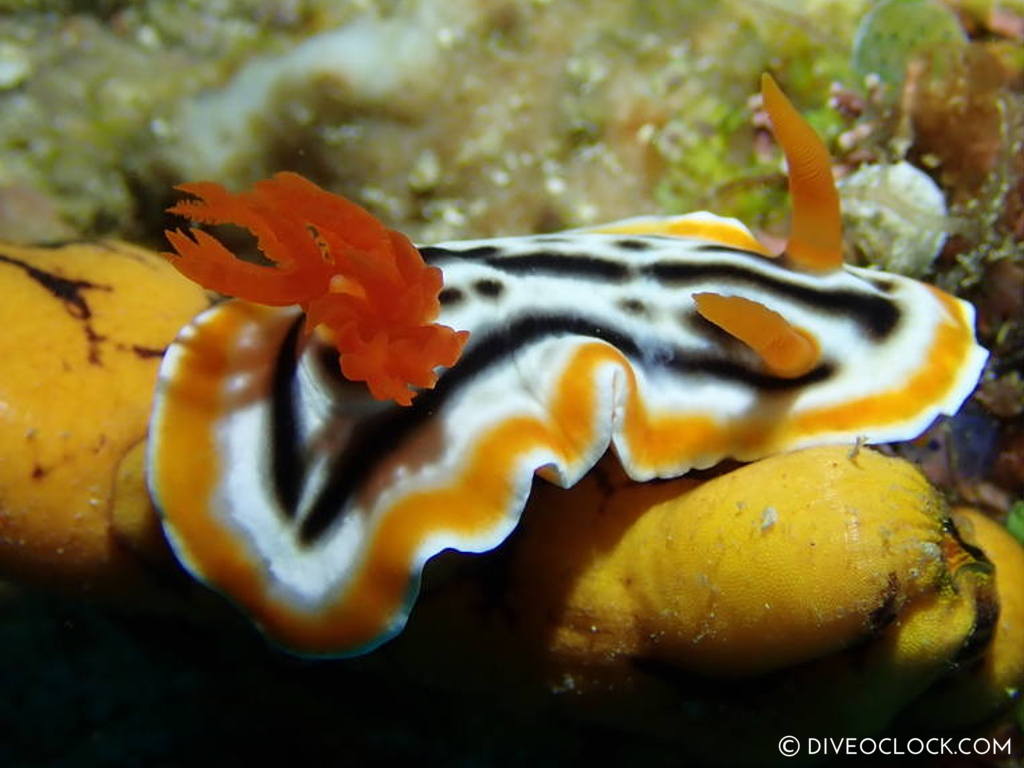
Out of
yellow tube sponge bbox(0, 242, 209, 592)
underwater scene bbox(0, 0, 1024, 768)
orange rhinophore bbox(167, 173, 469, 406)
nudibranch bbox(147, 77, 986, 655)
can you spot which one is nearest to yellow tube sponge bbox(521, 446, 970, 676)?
underwater scene bbox(0, 0, 1024, 768)

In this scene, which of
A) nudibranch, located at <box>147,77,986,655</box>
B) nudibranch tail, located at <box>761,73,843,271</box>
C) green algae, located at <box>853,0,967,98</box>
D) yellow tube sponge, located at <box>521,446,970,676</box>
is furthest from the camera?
green algae, located at <box>853,0,967,98</box>

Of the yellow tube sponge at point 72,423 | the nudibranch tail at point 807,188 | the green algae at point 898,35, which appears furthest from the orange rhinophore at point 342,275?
the green algae at point 898,35

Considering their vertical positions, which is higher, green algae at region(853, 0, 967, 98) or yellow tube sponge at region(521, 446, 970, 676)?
green algae at region(853, 0, 967, 98)

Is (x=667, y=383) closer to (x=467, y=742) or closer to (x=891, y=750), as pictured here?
(x=891, y=750)

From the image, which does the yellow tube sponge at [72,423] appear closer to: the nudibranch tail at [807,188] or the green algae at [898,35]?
the nudibranch tail at [807,188]

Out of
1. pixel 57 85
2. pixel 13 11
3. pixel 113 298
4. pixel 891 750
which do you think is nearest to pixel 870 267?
pixel 891 750

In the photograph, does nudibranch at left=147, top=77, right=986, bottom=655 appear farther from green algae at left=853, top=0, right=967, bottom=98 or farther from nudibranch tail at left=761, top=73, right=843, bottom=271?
green algae at left=853, top=0, right=967, bottom=98

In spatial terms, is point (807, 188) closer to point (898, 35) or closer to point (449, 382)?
point (449, 382)
